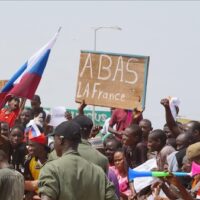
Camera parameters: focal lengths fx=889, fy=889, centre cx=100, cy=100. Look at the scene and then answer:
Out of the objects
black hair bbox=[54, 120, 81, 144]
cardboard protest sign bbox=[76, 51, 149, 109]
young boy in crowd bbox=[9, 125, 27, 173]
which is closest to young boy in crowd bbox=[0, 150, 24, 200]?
black hair bbox=[54, 120, 81, 144]

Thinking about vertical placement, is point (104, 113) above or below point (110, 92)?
below

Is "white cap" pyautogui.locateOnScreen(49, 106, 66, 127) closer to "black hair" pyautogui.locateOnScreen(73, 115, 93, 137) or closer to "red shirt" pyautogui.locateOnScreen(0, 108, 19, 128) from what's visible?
"red shirt" pyautogui.locateOnScreen(0, 108, 19, 128)

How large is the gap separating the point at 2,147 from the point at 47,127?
2.85m

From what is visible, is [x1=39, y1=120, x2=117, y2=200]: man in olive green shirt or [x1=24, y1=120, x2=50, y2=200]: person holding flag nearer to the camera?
[x1=39, y1=120, x2=117, y2=200]: man in olive green shirt

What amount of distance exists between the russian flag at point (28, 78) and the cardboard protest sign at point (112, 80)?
170 cm

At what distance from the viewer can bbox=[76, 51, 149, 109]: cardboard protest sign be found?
14.2 meters

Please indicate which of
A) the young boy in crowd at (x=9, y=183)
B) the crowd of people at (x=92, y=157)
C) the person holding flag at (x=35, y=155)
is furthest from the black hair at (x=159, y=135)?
the young boy in crowd at (x=9, y=183)

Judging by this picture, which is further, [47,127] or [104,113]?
[104,113]

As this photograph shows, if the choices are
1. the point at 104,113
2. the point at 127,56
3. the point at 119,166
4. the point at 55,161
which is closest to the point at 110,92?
the point at 127,56

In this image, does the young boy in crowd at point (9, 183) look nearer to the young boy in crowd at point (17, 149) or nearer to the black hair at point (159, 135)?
the young boy in crowd at point (17, 149)

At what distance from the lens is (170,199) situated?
360 inches

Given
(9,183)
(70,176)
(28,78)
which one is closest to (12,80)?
(28,78)

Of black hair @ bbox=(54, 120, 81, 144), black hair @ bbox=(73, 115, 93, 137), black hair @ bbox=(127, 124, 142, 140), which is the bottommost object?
black hair @ bbox=(127, 124, 142, 140)

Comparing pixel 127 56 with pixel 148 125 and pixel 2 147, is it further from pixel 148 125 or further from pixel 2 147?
pixel 2 147
